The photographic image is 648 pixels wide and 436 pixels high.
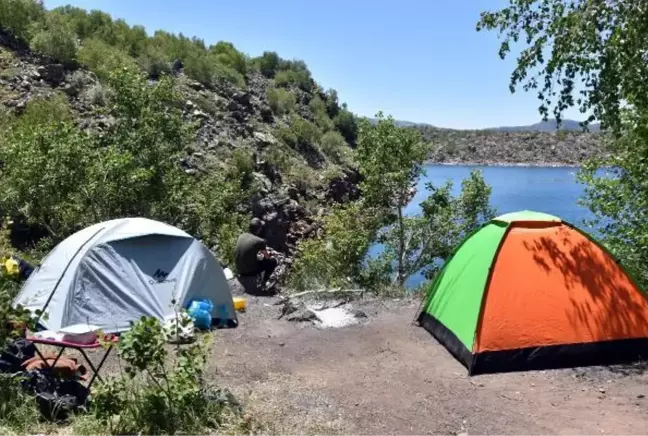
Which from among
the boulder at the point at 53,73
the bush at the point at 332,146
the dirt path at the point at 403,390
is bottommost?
the dirt path at the point at 403,390

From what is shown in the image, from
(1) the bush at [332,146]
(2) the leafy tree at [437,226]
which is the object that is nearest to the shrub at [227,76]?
(1) the bush at [332,146]

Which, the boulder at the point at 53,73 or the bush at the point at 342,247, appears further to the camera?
the boulder at the point at 53,73

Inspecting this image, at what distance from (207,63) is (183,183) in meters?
21.7

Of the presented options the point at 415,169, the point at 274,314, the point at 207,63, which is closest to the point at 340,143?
the point at 207,63

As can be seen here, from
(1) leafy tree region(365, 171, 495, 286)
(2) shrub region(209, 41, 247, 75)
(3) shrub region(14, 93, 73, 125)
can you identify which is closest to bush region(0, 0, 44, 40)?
Result: (3) shrub region(14, 93, 73, 125)

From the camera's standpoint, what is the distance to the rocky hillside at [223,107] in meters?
21.1

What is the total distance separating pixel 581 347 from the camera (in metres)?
6.04

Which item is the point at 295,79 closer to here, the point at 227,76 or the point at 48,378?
the point at 227,76

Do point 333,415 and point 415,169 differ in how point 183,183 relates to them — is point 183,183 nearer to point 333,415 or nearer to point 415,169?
point 415,169

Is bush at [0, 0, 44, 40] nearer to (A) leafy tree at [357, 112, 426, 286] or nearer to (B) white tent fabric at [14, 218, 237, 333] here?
(A) leafy tree at [357, 112, 426, 286]

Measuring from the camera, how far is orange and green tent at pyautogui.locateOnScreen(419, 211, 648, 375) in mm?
6023

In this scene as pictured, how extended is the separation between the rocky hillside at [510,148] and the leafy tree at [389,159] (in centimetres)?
6970

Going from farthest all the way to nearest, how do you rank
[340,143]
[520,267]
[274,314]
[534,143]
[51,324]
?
1. [534,143]
2. [340,143]
3. [274,314]
4. [51,324]
5. [520,267]

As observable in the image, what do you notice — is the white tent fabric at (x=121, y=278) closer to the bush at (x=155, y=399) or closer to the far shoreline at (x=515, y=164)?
the bush at (x=155, y=399)
